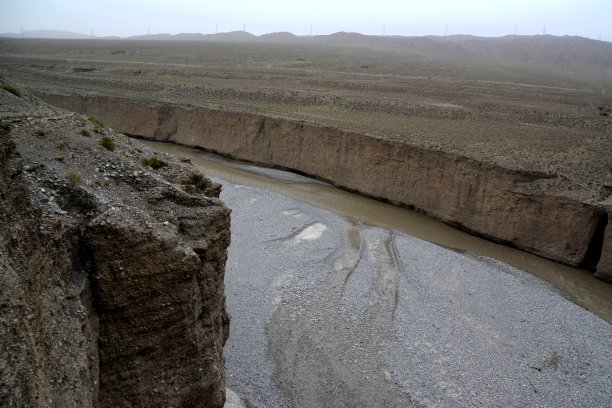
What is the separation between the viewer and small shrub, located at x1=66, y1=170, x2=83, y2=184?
599cm

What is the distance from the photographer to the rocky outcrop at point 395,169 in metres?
16.6

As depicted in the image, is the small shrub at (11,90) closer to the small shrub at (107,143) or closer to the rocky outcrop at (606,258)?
the small shrub at (107,143)

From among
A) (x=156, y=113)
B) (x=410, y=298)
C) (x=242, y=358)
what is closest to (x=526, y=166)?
(x=410, y=298)

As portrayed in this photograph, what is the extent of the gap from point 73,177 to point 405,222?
15091 millimetres

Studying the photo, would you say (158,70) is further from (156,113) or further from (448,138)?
(448,138)

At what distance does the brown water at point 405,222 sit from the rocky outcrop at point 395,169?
0.38 m

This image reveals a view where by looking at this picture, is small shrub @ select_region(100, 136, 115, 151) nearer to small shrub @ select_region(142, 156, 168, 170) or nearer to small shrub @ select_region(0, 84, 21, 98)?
small shrub @ select_region(142, 156, 168, 170)

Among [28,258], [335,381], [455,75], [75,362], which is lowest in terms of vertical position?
[335,381]

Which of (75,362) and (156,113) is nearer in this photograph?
(75,362)

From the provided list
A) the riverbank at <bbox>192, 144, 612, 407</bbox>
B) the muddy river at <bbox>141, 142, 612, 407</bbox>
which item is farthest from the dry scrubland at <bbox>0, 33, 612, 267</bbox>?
the riverbank at <bbox>192, 144, 612, 407</bbox>

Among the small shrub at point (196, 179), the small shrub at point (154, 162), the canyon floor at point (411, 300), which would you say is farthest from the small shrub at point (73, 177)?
the canyon floor at point (411, 300)

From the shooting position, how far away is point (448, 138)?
72.5 feet

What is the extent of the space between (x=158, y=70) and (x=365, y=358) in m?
37.2

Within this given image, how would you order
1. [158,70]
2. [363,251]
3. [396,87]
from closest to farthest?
1. [363,251]
2. [396,87]
3. [158,70]
